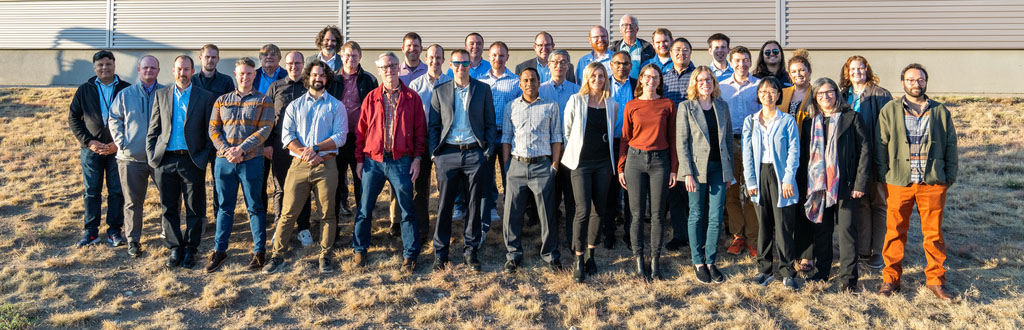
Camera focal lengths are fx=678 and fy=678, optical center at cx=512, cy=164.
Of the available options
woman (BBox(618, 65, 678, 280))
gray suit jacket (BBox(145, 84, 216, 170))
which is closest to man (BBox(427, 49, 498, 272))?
woman (BBox(618, 65, 678, 280))

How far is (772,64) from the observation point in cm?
595

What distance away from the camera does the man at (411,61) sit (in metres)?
6.33

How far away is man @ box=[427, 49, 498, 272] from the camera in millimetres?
5445

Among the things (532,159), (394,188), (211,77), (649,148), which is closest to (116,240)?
(211,77)

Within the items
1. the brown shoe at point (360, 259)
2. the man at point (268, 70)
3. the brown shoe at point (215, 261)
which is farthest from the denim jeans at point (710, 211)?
the man at point (268, 70)

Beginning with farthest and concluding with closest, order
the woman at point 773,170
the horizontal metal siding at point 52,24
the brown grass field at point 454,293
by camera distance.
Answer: the horizontal metal siding at point 52,24 < the woman at point 773,170 < the brown grass field at point 454,293

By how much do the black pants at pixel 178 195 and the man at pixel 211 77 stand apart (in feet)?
2.75

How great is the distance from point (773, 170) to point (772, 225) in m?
0.52

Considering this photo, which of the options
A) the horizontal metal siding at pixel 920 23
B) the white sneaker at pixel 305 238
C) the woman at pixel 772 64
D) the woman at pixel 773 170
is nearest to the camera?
the woman at pixel 773 170

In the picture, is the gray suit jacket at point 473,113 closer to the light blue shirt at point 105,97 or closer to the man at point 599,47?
the man at point 599,47

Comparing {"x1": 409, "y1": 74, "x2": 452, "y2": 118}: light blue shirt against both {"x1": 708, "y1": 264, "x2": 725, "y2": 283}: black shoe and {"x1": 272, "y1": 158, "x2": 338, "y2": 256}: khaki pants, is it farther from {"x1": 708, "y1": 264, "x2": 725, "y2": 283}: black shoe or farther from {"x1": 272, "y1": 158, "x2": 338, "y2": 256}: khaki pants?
{"x1": 708, "y1": 264, "x2": 725, "y2": 283}: black shoe

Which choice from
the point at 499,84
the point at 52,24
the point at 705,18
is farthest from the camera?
the point at 52,24

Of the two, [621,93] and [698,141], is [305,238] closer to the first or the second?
[621,93]

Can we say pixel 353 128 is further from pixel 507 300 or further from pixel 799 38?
pixel 799 38
